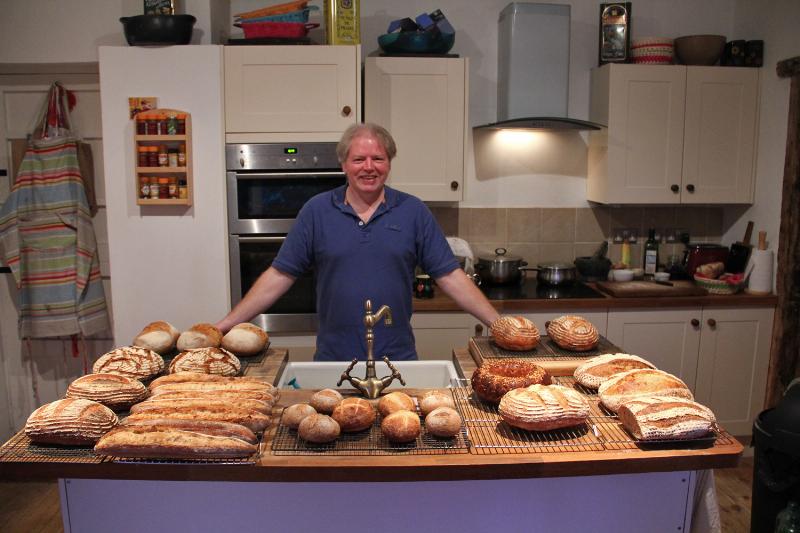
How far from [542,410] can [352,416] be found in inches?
16.8

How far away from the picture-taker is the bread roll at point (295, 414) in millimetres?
1531

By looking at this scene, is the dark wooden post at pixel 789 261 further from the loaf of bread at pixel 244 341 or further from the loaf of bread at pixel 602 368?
the loaf of bread at pixel 244 341

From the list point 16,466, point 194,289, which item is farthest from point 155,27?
point 16,466

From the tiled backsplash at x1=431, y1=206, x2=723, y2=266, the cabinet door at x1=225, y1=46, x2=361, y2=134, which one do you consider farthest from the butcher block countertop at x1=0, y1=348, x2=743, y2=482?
the tiled backsplash at x1=431, y1=206, x2=723, y2=266

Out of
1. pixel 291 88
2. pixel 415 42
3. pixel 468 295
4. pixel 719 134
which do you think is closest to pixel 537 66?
pixel 415 42

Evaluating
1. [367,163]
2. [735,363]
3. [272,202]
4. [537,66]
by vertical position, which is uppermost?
[537,66]

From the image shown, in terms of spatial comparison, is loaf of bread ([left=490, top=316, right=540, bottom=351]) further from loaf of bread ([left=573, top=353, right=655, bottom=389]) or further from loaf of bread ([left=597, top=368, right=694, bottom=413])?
loaf of bread ([left=597, top=368, right=694, bottom=413])

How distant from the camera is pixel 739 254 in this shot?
3.75 meters

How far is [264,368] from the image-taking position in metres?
1.97

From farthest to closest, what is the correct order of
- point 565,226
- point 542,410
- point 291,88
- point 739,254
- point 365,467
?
point 565,226, point 739,254, point 291,88, point 542,410, point 365,467

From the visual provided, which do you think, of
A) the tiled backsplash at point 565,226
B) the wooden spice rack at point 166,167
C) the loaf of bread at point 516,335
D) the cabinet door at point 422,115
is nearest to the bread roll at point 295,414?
the loaf of bread at point 516,335

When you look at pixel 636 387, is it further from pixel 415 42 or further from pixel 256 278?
pixel 415 42

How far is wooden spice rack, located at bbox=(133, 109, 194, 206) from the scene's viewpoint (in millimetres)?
3121

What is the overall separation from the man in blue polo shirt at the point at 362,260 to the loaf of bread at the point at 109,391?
743 millimetres
